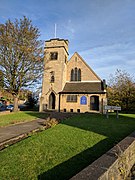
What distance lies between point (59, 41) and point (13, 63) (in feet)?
42.5

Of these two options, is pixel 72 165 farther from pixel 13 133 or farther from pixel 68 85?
pixel 68 85

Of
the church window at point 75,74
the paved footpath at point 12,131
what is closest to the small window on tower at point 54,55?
the church window at point 75,74

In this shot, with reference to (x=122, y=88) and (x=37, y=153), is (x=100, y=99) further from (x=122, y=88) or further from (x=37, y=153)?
(x=37, y=153)

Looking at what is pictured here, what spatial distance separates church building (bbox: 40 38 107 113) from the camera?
29.7 meters

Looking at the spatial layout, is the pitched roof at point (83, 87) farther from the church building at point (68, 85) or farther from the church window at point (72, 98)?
the church window at point (72, 98)

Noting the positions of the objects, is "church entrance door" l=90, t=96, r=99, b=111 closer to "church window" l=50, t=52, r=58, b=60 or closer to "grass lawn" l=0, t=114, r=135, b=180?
"church window" l=50, t=52, r=58, b=60

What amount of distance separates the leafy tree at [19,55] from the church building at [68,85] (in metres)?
3.64

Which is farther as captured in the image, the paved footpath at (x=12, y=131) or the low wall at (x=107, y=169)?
the paved footpath at (x=12, y=131)

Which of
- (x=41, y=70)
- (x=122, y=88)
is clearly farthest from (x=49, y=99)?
(x=122, y=88)

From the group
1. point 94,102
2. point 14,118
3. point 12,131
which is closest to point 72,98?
point 94,102

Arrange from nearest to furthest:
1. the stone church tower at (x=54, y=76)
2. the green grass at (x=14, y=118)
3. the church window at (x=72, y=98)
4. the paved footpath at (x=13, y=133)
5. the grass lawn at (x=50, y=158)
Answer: the grass lawn at (x=50, y=158) < the paved footpath at (x=13, y=133) < the green grass at (x=14, y=118) < the church window at (x=72, y=98) < the stone church tower at (x=54, y=76)

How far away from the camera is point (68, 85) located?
3281 cm

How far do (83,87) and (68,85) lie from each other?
352 cm

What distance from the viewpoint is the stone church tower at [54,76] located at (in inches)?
1233
